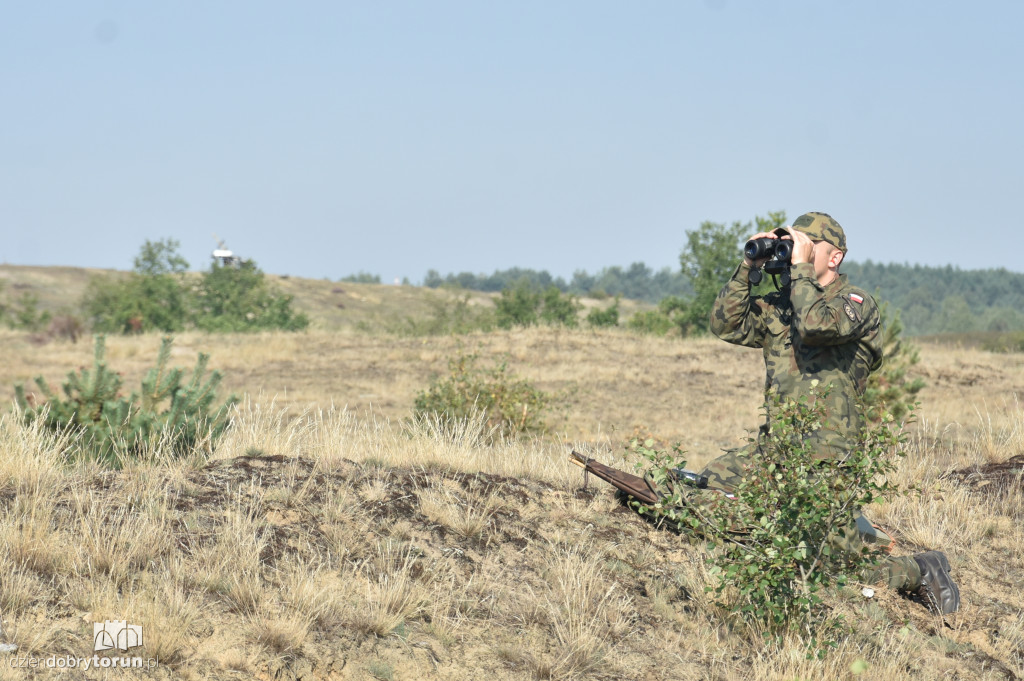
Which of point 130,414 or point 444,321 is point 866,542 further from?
point 444,321

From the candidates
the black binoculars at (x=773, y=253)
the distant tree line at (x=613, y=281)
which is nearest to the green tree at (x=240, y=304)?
the black binoculars at (x=773, y=253)

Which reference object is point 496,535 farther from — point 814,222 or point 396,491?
point 814,222

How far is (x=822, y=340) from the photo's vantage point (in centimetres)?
431

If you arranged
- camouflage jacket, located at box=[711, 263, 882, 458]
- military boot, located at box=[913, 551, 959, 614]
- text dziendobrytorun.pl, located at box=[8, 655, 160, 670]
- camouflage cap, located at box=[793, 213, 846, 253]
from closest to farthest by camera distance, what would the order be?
1. text dziendobrytorun.pl, located at box=[8, 655, 160, 670]
2. camouflage jacket, located at box=[711, 263, 882, 458]
3. camouflage cap, located at box=[793, 213, 846, 253]
4. military boot, located at box=[913, 551, 959, 614]

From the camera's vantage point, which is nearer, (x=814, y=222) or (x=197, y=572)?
(x=197, y=572)

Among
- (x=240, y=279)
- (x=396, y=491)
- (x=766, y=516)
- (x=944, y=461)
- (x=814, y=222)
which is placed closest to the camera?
(x=766, y=516)

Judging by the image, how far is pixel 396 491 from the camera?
5.32 metres

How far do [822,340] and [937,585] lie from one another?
1.68m

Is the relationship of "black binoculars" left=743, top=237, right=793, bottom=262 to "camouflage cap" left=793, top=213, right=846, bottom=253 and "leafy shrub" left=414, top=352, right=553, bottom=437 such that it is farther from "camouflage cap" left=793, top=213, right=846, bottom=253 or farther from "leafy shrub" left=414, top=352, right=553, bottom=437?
"leafy shrub" left=414, top=352, right=553, bottom=437

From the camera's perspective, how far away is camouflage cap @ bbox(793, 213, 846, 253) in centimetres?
458

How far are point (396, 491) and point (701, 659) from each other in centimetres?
222

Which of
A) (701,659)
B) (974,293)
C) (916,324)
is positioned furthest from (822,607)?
(974,293)

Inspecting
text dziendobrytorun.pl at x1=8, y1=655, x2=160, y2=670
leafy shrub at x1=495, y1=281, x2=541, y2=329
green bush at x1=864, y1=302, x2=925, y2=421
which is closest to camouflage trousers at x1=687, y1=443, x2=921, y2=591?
text dziendobrytorun.pl at x1=8, y1=655, x2=160, y2=670

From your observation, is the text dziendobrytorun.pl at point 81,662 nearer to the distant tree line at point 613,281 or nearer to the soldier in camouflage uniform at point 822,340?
the soldier in camouflage uniform at point 822,340
